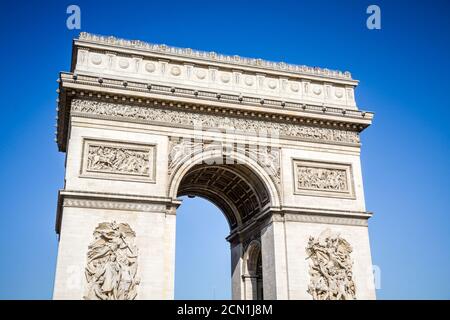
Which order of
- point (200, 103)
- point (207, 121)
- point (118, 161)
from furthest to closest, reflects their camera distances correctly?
1. point (207, 121)
2. point (200, 103)
3. point (118, 161)

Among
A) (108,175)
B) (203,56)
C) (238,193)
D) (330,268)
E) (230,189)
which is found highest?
(203,56)

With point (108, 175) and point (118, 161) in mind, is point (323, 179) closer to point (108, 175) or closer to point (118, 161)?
point (118, 161)

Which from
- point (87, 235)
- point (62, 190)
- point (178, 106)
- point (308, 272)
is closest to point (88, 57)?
point (178, 106)

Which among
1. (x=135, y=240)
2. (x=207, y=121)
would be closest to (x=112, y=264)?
(x=135, y=240)

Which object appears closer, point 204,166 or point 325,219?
point 325,219

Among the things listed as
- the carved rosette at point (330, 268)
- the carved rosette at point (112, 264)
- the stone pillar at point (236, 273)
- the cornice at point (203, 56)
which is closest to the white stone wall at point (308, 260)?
the carved rosette at point (330, 268)

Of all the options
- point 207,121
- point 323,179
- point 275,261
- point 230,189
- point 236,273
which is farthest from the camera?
point 236,273

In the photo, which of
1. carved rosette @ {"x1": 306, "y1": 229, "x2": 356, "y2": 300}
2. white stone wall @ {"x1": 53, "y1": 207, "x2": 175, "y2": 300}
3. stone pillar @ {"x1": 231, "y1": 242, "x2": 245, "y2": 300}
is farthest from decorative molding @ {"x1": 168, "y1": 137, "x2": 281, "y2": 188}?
stone pillar @ {"x1": 231, "y1": 242, "x2": 245, "y2": 300}
